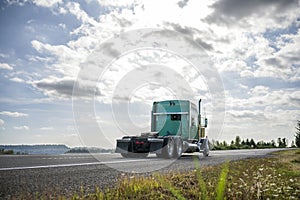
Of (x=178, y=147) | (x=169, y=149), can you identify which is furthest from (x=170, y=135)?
(x=169, y=149)

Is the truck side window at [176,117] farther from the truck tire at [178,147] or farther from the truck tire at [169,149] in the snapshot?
the truck tire at [169,149]

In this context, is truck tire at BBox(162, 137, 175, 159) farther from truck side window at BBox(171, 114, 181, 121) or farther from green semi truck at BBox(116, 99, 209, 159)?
truck side window at BBox(171, 114, 181, 121)

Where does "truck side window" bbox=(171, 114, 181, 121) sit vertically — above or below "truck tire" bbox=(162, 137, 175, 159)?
above

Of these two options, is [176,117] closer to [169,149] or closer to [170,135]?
[170,135]

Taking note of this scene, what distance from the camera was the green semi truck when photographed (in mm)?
16406

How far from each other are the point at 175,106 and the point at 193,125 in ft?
5.86

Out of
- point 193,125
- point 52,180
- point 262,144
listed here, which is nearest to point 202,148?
point 193,125

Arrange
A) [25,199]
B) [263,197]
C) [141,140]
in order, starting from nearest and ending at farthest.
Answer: [25,199]
[263,197]
[141,140]

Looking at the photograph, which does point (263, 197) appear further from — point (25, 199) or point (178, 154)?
point (178, 154)

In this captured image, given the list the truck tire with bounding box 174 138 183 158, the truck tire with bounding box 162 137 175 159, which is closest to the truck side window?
the truck tire with bounding box 174 138 183 158

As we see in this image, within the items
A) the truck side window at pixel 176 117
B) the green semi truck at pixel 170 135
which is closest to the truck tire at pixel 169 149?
the green semi truck at pixel 170 135

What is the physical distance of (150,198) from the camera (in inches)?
170

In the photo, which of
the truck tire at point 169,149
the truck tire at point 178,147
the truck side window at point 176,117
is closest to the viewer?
the truck tire at point 169,149

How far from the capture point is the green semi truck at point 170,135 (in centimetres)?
1641
